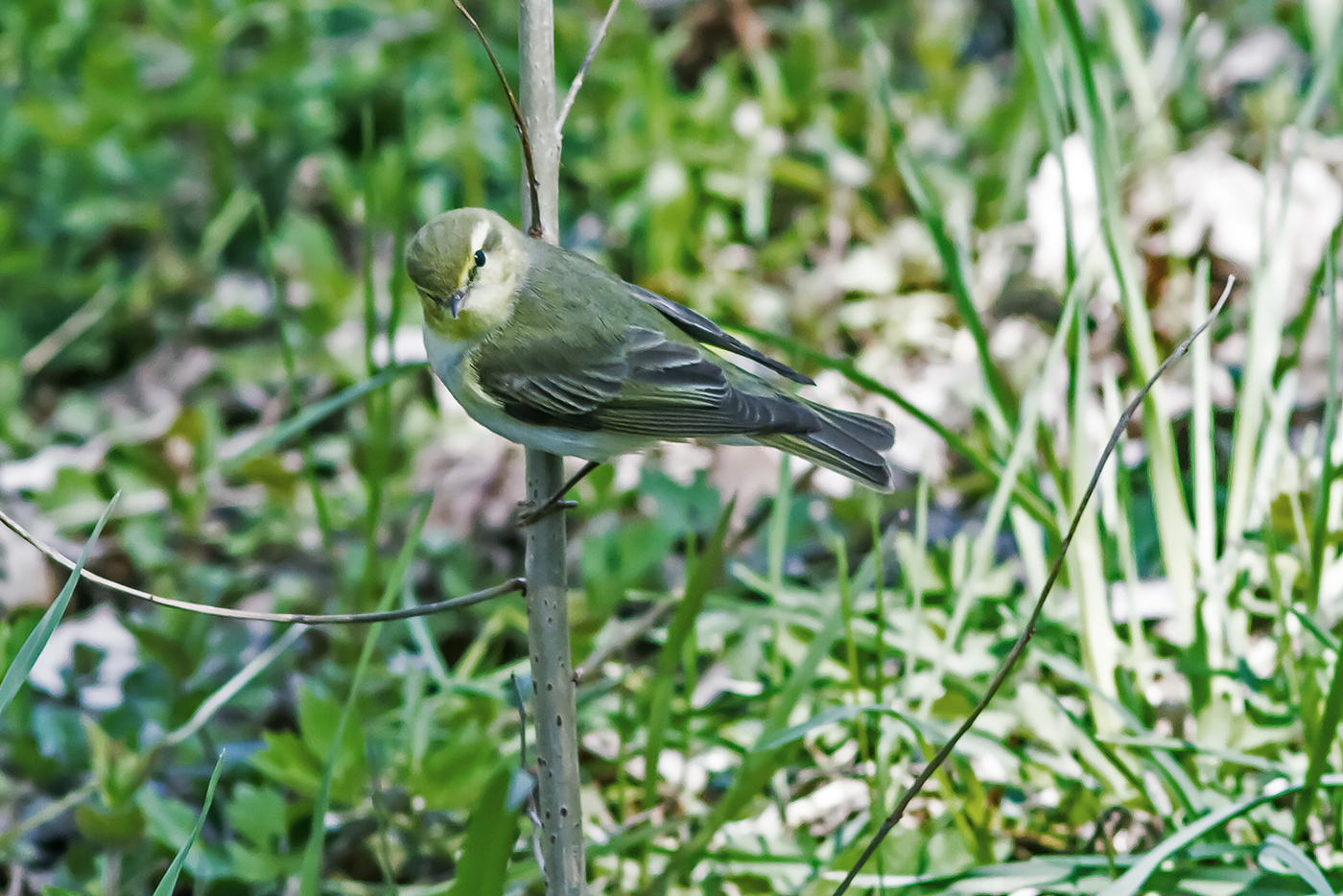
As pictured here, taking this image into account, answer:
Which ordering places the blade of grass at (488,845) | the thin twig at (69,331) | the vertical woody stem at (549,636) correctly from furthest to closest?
the thin twig at (69,331) < the vertical woody stem at (549,636) < the blade of grass at (488,845)

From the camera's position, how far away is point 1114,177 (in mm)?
2373

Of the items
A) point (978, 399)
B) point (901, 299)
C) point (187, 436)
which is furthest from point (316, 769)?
point (901, 299)

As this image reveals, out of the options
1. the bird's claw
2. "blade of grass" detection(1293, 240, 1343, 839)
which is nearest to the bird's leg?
the bird's claw

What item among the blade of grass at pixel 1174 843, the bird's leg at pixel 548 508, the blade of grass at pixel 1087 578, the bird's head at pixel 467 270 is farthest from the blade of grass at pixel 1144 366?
the bird's leg at pixel 548 508

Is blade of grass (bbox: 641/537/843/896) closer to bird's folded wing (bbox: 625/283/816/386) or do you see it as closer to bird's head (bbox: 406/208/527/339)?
bird's folded wing (bbox: 625/283/816/386)

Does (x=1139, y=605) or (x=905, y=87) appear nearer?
(x=1139, y=605)

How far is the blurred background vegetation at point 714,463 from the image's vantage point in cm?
222

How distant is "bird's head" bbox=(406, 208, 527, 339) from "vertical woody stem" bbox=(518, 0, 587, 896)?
14.0 inches

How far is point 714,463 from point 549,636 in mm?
1914

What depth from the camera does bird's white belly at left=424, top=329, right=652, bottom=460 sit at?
1918 mm

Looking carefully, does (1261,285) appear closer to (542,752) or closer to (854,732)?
(854,732)

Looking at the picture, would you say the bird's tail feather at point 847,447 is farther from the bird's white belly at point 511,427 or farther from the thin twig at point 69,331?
the thin twig at point 69,331

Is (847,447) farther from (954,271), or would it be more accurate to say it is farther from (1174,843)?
(1174,843)

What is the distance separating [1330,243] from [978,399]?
1043mm
